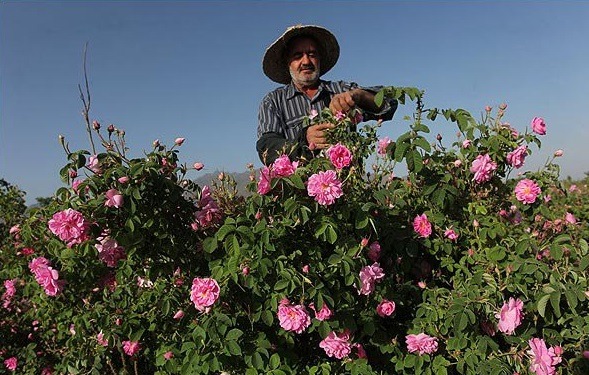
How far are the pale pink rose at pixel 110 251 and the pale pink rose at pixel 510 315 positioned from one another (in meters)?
1.33

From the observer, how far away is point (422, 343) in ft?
5.58

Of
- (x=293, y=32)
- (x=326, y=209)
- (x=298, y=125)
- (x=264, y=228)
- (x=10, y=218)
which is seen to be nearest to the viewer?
(x=264, y=228)

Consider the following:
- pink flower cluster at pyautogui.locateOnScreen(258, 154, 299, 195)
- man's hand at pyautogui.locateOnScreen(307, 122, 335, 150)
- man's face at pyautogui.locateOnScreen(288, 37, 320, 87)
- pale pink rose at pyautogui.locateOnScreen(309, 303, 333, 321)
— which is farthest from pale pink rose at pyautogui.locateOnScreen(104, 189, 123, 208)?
man's face at pyautogui.locateOnScreen(288, 37, 320, 87)

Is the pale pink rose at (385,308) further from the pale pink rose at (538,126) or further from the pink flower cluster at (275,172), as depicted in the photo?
the pale pink rose at (538,126)

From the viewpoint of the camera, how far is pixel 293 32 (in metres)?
2.85

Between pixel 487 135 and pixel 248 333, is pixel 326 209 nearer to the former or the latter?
pixel 248 333

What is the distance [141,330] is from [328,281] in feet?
2.79

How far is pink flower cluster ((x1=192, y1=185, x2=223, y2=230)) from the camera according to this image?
181 cm

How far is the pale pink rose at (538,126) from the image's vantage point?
6.29ft

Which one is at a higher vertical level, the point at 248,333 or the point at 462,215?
the point at 462,215

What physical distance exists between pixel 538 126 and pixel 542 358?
87 centimetres

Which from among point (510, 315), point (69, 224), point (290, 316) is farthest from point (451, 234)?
point (69, 224)

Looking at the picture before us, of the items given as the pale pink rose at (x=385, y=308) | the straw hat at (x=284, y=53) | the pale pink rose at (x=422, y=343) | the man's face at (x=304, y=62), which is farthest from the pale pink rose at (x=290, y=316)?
the straw hat at (x=284, y=53)

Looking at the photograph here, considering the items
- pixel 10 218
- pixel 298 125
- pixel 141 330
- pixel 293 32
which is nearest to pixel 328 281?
pixel 141 330
